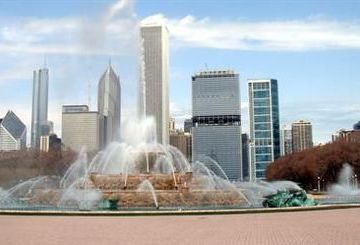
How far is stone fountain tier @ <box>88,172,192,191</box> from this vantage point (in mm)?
36906

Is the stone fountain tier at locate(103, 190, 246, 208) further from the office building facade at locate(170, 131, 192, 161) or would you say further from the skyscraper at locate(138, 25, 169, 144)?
the office building facade at locate(170, 131, 192, 161)

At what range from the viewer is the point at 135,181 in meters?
37.2

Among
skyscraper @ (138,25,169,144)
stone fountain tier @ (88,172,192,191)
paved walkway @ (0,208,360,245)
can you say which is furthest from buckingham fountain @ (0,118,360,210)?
skyscraper @ (138,25,169,144)

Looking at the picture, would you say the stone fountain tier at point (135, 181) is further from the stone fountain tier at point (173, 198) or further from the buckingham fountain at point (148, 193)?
the stone fountain tier at point (173, 198)

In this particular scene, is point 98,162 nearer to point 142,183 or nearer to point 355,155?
point 142,183

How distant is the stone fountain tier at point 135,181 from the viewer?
3691cm

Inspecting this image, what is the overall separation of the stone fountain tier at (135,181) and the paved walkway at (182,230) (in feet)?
32.7

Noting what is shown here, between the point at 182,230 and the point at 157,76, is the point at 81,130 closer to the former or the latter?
the point at 157,76

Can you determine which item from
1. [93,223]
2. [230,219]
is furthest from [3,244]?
[230,219]

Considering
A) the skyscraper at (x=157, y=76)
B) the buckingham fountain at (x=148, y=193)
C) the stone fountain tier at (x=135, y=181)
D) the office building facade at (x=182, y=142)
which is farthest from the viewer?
the office building facade at (x=182, y=142)

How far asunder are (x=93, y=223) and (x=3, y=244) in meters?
7.25

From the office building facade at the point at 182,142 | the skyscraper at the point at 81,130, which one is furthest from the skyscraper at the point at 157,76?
the office building facade at the point at 182,142

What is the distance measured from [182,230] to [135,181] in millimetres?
17353

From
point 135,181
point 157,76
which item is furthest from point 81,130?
point 135,181
